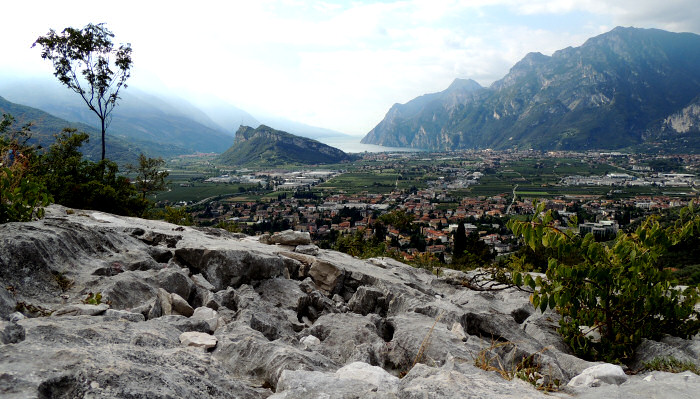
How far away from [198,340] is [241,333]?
548 mm

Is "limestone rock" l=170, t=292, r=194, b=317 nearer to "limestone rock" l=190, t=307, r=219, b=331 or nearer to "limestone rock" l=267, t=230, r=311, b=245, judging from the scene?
"limestone rock" l=190, t=307, r=219, b=331

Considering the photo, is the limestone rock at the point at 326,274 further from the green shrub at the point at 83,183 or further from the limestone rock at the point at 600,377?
the green shrub at the point at 83,183

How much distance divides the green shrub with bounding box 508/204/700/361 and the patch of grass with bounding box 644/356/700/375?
22.1 inches

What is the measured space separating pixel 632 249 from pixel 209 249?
8.21 meters

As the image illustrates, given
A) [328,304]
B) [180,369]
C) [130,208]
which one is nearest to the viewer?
[180,369]

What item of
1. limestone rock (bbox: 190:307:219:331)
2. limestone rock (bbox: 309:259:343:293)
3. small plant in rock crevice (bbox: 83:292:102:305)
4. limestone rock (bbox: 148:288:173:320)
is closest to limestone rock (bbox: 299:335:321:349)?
limestone rock (bbox: 190:307:219:331)

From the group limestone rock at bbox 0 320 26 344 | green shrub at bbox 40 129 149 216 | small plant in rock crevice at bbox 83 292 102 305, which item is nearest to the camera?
limestone rock at bbox 0 320 26 344

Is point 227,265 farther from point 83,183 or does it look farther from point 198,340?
point 83,183

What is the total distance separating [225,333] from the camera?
5.00 metres

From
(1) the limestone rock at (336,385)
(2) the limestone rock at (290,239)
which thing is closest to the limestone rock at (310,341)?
(1) the limestone rock at (336,385)

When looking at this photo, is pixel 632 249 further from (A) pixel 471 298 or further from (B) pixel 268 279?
(B) pixel 268 279

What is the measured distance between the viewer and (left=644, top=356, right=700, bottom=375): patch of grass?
197 inches

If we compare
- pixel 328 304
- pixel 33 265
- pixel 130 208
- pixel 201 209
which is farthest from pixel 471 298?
pixel 201 209

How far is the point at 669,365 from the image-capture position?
17.8 ft
